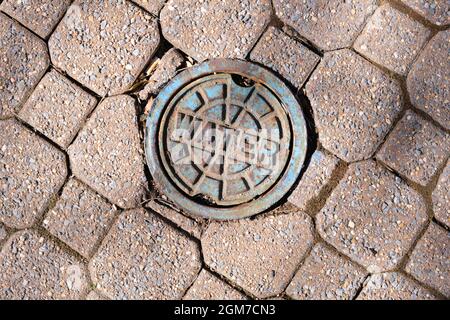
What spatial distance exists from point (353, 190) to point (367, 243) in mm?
268

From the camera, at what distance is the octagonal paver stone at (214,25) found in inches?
112

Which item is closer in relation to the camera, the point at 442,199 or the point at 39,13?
the point at 442,199

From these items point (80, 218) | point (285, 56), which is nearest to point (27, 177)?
point (80, 218)

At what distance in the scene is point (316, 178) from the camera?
2.78m

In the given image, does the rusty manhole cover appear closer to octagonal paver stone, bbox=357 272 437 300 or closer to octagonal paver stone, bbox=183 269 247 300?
octagonal paver stone, bbox=183 269 247 300

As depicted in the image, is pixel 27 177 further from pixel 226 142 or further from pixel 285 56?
pixel 285 56

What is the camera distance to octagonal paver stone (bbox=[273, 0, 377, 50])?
2.81m

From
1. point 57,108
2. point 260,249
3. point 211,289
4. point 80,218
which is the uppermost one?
point 57,108

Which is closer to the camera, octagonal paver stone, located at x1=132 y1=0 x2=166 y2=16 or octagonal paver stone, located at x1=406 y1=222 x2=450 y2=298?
octagonal paver stone, located at x1=406 y1=222 x2=450 y2=298

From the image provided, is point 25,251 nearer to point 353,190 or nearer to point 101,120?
point 101,120

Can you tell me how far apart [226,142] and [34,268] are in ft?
3.78

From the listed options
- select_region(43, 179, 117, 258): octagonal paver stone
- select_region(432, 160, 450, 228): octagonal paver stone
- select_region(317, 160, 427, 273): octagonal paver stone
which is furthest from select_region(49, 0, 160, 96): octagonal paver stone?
select_region(432, 160, 450, 228): octagonal paver stone

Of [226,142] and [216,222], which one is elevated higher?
[226,142]

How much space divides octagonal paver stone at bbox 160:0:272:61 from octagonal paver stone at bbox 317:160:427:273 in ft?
2.75
